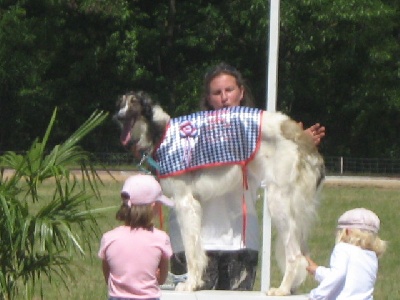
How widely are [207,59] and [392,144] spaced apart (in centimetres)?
647

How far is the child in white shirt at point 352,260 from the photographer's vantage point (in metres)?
5.76

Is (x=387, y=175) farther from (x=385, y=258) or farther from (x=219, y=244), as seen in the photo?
(x=219, y=244)

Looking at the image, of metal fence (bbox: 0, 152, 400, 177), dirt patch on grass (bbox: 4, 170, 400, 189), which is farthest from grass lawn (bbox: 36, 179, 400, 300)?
metal fence (bbox: 0, 152, 400, 177)

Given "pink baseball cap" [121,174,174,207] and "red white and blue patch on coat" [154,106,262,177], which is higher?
"red white and blue patch on coat" [154,106,262,177]

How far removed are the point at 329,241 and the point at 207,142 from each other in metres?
7.92

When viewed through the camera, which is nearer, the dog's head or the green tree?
the green tree

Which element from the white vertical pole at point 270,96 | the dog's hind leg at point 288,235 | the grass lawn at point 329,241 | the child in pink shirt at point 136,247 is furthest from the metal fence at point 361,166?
the child in pink shirt at point 136,247

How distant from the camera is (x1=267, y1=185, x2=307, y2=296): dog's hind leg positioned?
22.5ft

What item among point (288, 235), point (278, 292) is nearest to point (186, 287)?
point (278, 292)

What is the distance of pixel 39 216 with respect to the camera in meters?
6.62

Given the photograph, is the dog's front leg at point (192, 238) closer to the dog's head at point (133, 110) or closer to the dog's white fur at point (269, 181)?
the dog's white fur at point (269, 181)

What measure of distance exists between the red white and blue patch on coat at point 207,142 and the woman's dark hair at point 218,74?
11cm

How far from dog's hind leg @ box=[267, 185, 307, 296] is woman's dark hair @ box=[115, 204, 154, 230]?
139 centimetres

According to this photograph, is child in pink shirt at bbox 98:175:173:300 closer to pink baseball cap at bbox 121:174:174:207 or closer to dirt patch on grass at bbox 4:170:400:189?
pink baseball cap at bbox 121:174:174:207
